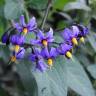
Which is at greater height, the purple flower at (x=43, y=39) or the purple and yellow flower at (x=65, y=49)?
the purple flower at (x=43, y=39)

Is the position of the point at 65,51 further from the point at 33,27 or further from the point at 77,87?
the point at 77,87

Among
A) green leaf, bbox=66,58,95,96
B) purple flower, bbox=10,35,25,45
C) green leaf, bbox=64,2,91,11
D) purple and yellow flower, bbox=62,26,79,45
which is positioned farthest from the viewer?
green leaf, bbox=64,2,91,11

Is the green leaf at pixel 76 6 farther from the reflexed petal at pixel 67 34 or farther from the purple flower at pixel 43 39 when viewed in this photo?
the purple flower at pixel 43 39

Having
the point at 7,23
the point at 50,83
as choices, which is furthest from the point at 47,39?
the point at 7,23

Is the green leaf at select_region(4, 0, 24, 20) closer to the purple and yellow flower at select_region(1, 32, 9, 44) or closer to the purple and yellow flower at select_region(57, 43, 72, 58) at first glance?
the purple and yellow flower at select_region(1, 32, 9, 44)

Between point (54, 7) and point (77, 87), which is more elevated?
point (54, 7)

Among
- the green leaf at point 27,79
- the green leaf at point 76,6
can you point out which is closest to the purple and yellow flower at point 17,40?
the green leaf at point 27,79

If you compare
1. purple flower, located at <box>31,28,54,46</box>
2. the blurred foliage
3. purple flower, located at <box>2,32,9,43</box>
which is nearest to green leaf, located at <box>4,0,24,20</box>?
the blurred foliage
